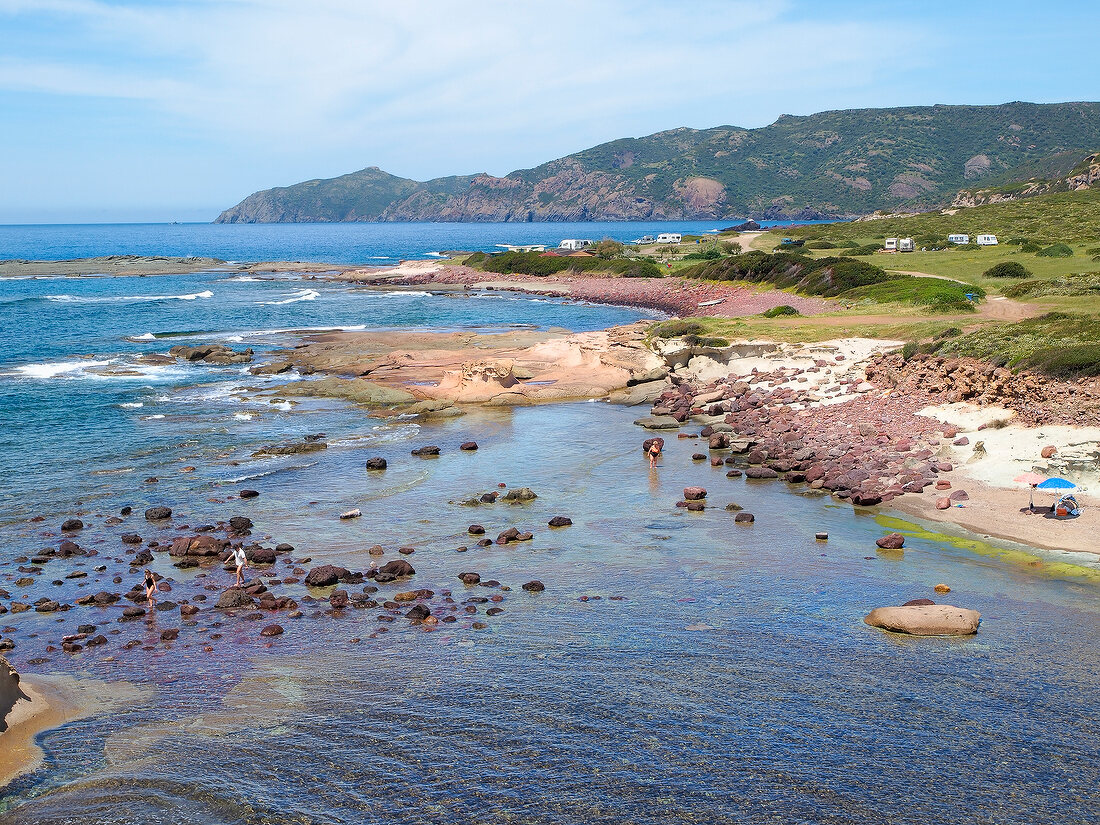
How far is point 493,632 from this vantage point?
20.7 m

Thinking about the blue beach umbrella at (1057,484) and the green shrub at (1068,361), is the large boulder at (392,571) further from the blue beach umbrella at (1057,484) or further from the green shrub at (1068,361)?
the green shrub at (1068,361)

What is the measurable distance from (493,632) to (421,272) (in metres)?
118

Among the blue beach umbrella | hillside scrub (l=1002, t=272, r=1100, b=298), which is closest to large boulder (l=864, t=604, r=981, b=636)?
the blue beach umbrella

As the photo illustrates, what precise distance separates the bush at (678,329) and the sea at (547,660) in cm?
2191

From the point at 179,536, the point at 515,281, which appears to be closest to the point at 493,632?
the point at 179,536

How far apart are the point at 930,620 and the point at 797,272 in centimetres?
6198

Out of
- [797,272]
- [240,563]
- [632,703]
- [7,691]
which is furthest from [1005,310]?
[7,691]

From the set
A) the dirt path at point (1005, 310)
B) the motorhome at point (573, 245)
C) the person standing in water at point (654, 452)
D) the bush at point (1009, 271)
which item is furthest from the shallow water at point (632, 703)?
the motorhome at point (573, 245)

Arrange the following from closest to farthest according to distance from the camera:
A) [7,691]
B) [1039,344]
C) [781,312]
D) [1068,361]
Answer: [7,691] < [1068,361] < [1039,344] < [781,312]

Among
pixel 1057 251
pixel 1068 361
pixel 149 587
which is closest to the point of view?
pixel 149 587

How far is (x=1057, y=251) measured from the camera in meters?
68.8

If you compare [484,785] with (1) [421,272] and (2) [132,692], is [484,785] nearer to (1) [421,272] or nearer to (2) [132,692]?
(2) [132,692]

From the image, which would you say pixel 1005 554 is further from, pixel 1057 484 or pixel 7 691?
pixel 7 691

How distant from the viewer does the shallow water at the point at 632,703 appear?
558 inches
